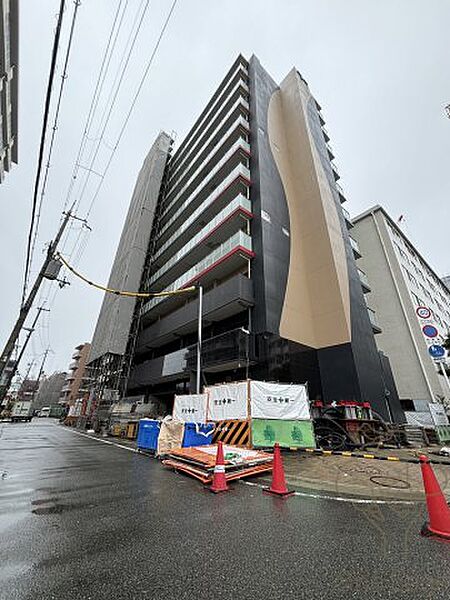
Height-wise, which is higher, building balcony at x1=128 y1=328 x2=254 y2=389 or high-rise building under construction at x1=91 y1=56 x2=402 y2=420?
high-rise building under construction at x1=91 y1=56 x2=402 y2=420

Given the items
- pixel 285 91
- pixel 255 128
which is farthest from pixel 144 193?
pixel 285 91

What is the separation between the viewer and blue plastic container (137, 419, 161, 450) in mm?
9641

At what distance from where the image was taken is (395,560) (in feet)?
7.83

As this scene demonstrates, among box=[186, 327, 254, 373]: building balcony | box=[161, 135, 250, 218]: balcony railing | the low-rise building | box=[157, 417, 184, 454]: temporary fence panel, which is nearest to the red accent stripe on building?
box=[186, 327, 254, 373]: building balcony

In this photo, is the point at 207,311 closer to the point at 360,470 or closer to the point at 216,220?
the point at 216,220

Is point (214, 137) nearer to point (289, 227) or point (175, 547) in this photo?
point (289, 227)

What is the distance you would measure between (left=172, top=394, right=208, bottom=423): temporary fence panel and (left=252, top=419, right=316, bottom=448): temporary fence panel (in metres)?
2.84

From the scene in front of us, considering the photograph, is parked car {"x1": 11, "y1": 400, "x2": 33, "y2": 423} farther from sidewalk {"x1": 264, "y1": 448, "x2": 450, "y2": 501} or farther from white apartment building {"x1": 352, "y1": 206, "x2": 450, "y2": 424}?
white apartment building {"x1": 352, "y1": 206, "x2": 450, "y2": 424}

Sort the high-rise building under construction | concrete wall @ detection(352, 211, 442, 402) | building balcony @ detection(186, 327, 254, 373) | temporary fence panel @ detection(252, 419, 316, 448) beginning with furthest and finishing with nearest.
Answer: concrete wall @ detection(352, 211, 442, 402)
the high-rise building under construction
building balcony @ detection(186, 327, 254, 373)
temporary fence panel @ detection(252, 419, 316, 448)

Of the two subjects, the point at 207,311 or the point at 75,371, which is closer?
the point at 207,311

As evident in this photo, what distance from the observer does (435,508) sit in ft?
9.87

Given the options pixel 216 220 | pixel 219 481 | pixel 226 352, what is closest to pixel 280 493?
pixel 219 481

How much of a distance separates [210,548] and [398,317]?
26.0 metres

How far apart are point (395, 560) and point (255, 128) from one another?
2443 centimetres
